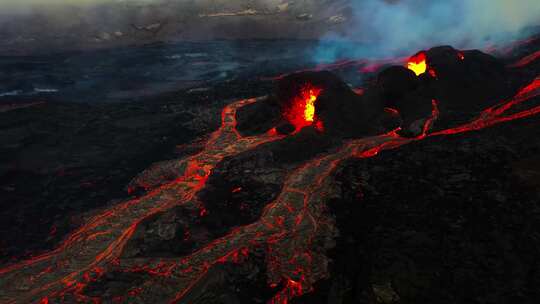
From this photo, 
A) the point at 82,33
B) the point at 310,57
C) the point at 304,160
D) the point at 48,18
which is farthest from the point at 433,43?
the point at 48,18

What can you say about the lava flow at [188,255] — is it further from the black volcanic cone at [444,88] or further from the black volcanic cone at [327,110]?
the black volcanic cone at [444,88]

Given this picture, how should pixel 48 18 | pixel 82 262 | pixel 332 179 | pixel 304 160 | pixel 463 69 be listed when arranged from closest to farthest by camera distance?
pixel 82 262
pixel 332 179
pixel 304 160
pixel 463 69
pixel 48 18

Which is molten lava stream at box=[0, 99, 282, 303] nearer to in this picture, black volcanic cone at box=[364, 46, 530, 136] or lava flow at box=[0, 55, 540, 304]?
lava flow at box=[0, 55, 540, 304]

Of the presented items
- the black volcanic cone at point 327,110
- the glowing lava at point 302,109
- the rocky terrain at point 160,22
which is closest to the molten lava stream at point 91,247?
the black volcanic cone at point 327,110

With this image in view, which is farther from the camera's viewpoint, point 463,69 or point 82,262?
point 463,69

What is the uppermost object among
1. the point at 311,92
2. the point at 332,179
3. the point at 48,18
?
the point at 48,18

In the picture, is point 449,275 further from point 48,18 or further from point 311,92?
point 48,18
